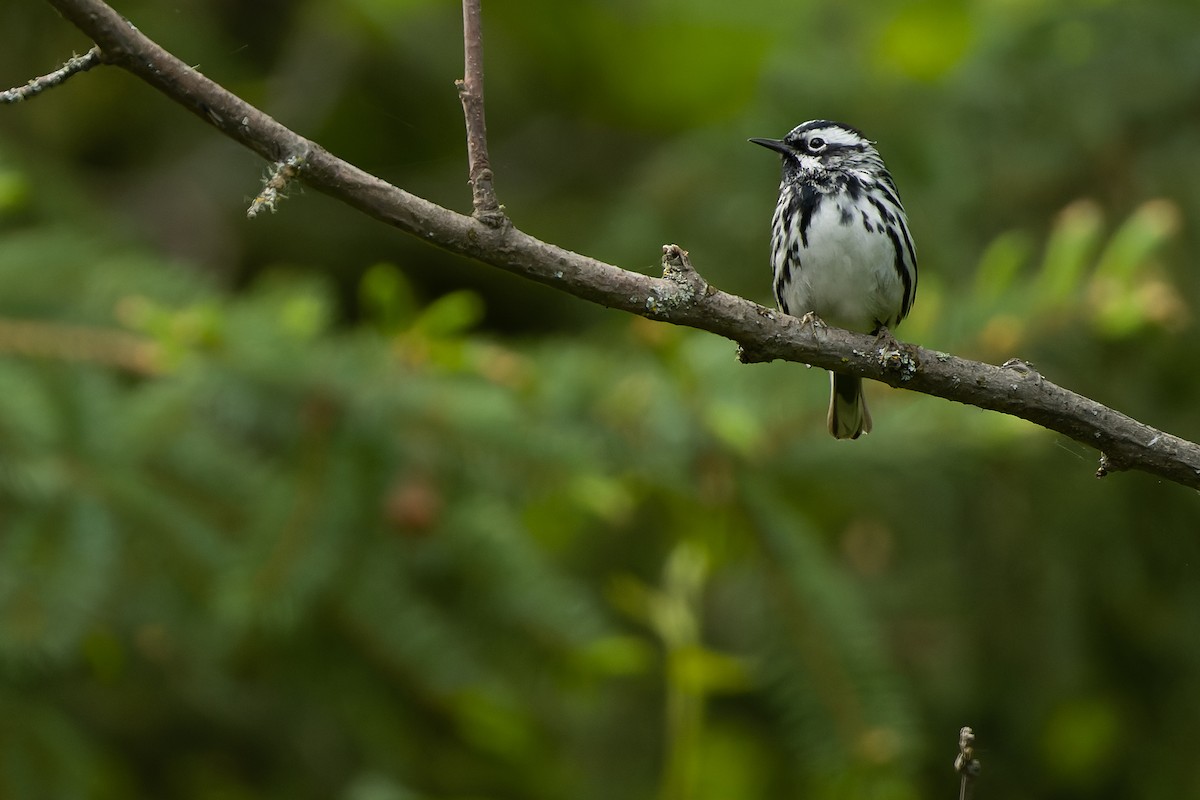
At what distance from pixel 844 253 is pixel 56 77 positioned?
6.53 feet

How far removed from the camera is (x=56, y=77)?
4.93 feet

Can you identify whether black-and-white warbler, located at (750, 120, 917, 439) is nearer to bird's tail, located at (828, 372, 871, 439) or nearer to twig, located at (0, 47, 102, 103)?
bird's tail, located at (828, 372, 871, 439)

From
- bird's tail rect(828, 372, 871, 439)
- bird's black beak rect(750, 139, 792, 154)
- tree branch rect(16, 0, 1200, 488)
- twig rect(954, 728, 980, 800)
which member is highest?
bird's black beak rect(750, 139, 792, 154)

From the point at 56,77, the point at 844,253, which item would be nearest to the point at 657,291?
the point at 56,77

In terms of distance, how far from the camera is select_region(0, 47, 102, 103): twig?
1.49 m

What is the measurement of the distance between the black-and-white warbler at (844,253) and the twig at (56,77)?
Result: 195cm

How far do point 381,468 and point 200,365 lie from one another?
481mm

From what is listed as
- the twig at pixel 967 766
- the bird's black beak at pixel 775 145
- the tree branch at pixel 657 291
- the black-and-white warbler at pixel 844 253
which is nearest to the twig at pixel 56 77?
the tree branch at pixel 657 291

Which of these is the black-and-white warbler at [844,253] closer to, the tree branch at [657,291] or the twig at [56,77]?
the tree branch at [657,291]

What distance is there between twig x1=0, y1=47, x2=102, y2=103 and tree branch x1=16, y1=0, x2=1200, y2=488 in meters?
0.02

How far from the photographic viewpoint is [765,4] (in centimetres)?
629

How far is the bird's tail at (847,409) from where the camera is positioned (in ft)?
10.1

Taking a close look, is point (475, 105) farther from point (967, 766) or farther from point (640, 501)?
point (640, 501)

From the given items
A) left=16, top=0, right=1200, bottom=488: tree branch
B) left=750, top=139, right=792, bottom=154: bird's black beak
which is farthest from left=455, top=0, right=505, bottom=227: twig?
left=750, top=139, right=792, bottom=154: bird's black beak
